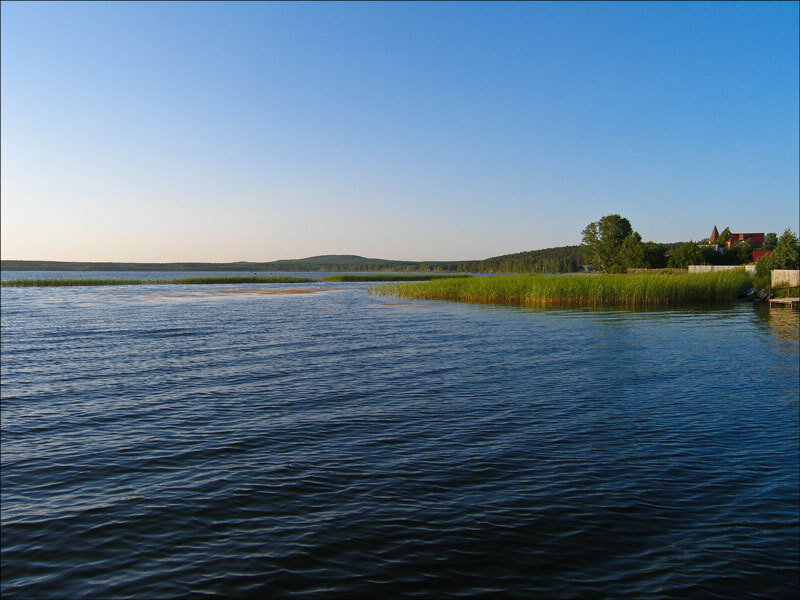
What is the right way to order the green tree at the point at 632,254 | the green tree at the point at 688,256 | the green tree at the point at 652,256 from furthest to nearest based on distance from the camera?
the green tree at the point at 632,254 → the green tree at the point at 652,256 → the green tree at the point at 688,256

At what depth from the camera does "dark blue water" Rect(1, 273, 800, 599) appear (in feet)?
22.6

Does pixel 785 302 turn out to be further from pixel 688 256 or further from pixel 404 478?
pixel 404 478

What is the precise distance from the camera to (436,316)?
41.2m

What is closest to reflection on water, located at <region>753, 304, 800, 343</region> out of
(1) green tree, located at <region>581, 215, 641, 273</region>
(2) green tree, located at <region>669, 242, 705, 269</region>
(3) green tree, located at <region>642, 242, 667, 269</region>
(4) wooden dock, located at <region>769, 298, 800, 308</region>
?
(4) wooden dock, located at <region>769, 298, 800, 308</region>

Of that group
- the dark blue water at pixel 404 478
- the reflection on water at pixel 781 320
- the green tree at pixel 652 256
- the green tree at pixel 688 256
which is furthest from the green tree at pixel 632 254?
the dark blue water at pixel 404 478

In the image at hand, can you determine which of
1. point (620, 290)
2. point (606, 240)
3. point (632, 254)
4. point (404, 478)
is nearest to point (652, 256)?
point (632, 254)

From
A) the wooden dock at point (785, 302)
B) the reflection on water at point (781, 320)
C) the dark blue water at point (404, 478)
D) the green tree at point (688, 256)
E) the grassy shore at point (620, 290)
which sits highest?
the green tree at point (688, 256)

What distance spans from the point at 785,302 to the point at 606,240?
244 ft

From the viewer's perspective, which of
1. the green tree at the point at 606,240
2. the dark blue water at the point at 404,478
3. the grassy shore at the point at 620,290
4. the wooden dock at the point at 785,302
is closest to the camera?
the dark blue water at the point at 404,478

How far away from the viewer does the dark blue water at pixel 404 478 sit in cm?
688

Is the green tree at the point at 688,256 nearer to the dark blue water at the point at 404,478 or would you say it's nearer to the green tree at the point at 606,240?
the green tree at the point at 606,240

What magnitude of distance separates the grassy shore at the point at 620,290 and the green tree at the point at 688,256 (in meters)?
26.0

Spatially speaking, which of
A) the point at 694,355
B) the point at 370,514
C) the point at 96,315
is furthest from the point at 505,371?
the point at 96,315

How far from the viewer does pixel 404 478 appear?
31.7ft
